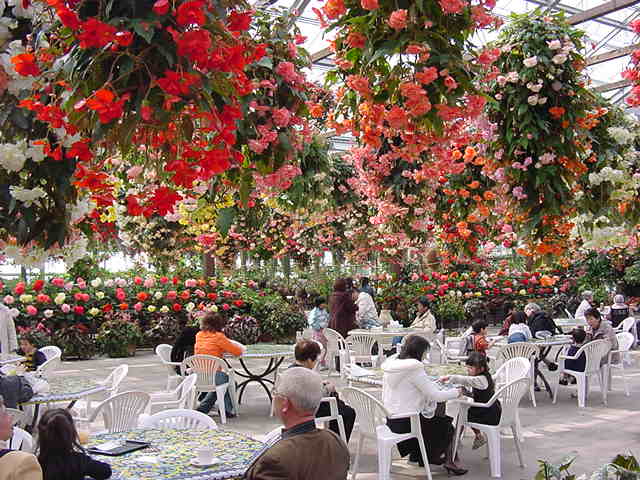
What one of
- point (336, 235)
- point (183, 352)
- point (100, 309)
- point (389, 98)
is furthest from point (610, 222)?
point (100, 309)

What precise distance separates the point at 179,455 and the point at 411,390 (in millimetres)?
2008

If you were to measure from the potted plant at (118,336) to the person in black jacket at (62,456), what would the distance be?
31.2 feet

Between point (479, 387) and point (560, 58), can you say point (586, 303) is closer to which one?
point (479, 387)

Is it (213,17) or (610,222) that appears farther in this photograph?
(610,222)

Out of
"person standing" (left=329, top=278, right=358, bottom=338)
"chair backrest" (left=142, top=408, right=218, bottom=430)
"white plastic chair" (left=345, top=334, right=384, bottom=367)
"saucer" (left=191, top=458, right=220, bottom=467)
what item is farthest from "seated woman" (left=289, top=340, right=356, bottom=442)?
"person standing" (left=329, top=278, right=358, bottom=338)

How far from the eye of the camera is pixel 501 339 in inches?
357

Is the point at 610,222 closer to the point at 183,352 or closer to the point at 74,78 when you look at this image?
the point at 183,352

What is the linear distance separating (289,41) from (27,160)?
1.63 m

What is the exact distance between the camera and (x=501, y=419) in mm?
5199

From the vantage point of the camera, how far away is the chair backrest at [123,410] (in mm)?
4570

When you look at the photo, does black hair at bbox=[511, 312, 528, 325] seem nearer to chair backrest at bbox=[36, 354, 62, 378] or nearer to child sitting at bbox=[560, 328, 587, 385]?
child sitting at bbox=[560, 328, 587, 385]

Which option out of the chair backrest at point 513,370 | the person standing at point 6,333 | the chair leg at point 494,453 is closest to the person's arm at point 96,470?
the chair leg at point 494,453

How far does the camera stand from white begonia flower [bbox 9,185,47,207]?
6.68 feet

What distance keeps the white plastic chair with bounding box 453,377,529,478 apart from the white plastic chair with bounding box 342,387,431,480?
55 centimetres
